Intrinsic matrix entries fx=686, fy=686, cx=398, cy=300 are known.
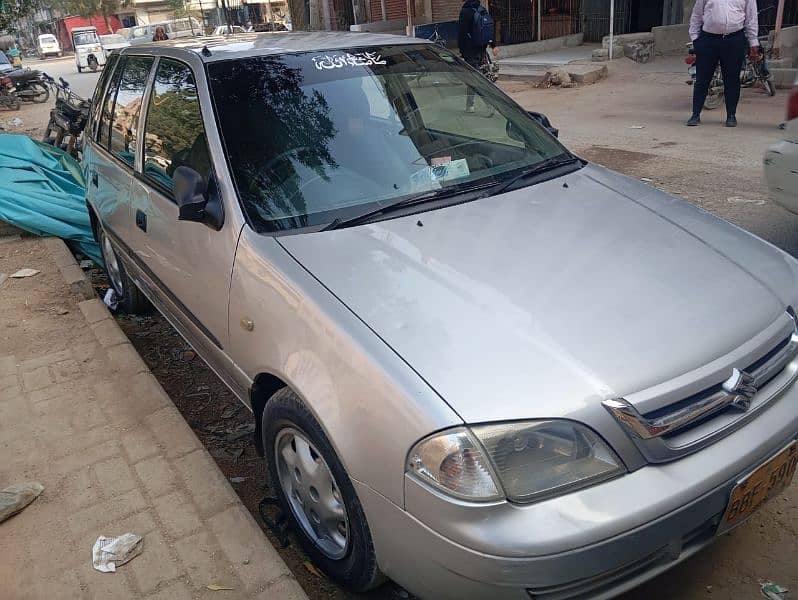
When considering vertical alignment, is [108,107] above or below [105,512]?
above

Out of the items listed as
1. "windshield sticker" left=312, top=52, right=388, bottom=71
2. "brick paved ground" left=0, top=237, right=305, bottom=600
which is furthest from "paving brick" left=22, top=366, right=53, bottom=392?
"windshield sticker" left=312, top=52, right=388, bottom=71

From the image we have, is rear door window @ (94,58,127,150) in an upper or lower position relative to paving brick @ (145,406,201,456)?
upper

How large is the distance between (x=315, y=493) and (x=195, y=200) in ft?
3.86

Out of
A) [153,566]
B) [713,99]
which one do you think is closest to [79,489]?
[153,566]

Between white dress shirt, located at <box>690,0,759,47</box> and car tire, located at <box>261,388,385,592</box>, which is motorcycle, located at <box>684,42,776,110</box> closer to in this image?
white dress shirt, located at <box>690,0,759,47</box>

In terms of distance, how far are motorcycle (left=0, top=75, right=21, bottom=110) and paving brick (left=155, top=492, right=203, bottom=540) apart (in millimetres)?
18943

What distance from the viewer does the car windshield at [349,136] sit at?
8.77 ft

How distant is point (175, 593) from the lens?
89.4 inches

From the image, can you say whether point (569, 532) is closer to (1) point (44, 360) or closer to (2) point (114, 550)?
(2) point (114, 550)

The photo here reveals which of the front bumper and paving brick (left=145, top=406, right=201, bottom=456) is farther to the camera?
paving brick (left=145, top=406, right=201, bottom=456)

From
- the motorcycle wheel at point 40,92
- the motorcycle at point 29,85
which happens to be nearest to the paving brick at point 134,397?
the motorcycle at point 29,85

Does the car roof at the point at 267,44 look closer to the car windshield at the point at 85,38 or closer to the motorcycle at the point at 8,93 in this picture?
the motorcycle at the point at 8,93

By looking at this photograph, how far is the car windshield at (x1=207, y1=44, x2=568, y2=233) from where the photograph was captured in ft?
8.77

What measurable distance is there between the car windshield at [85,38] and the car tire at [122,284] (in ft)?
103
